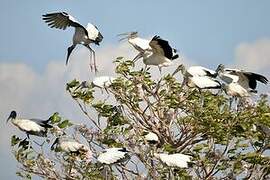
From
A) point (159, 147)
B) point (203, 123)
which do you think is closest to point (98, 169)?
point (159, 147)

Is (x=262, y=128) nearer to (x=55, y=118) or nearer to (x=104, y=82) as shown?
(x=104, y=82)

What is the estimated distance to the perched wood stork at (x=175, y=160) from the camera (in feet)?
30.5

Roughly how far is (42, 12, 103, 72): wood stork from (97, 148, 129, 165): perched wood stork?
258 centimetres

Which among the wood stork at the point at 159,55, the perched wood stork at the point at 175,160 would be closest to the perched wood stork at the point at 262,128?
the perched wood stork at the point at 175,160

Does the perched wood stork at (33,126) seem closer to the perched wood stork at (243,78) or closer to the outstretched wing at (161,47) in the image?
the outstretched wing at (161,47)

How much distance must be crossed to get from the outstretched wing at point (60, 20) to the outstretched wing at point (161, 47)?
5.37 feet

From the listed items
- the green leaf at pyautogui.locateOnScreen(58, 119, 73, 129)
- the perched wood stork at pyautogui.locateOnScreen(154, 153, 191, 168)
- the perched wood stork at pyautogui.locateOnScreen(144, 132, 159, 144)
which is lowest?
the perched wood stork at pyautogui.locateOnScreen(154, 153, 191, 168)

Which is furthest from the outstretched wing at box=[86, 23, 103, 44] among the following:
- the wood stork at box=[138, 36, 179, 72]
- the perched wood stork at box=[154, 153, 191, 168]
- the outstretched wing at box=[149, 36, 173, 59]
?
the perched wood stork at box=[154, 153, 191, 168]

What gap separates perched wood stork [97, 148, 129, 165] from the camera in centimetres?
966

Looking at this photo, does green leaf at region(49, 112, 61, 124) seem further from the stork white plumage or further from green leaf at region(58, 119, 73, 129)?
the stork white plumage

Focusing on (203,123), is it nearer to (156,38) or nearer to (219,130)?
(219,130)

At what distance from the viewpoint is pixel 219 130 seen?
32.6ft

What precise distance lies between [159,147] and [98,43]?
2.53 metres

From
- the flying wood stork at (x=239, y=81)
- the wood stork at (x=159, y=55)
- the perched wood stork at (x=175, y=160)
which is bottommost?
the perched wood stork at (x=175, y=160)
